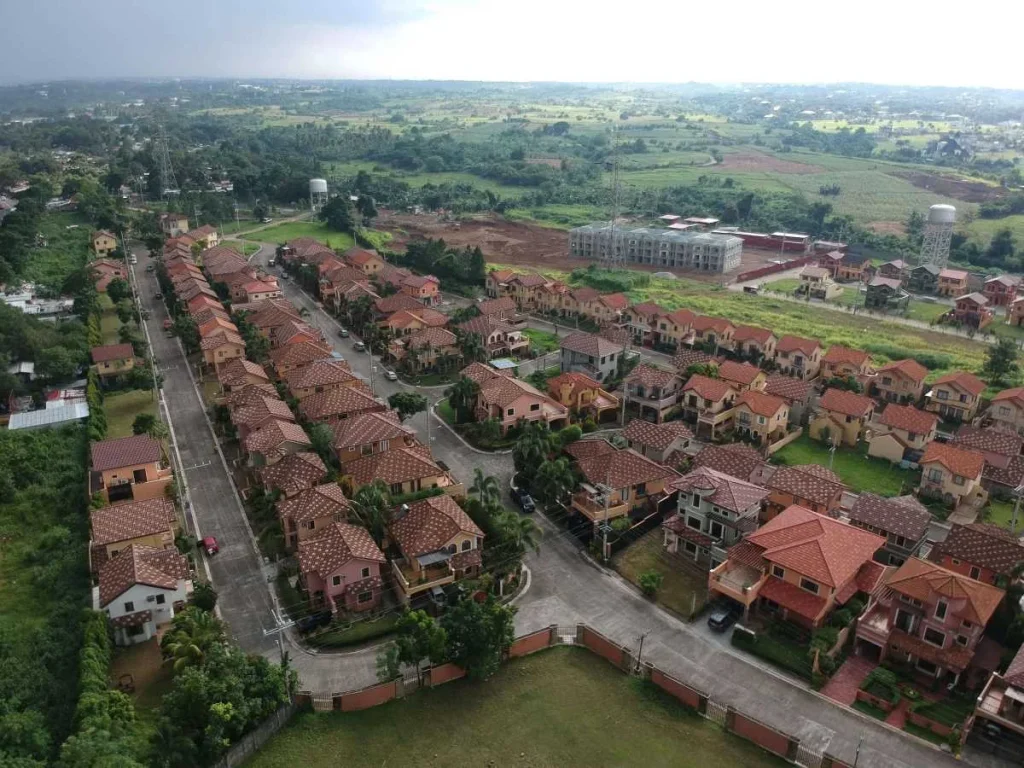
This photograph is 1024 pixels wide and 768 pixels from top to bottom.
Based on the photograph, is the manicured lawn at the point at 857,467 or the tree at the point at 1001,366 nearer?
the manicured lawn at the point at 857,467

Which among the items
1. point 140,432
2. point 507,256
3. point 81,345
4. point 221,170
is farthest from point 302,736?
point 221,170

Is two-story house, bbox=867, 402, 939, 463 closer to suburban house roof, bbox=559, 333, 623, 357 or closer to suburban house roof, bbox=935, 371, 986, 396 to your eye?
suburban house roof, bbox=935, 371, 986, 396

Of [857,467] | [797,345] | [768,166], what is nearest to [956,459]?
[857,467]

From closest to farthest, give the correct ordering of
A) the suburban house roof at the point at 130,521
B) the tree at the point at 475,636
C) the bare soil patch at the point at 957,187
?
the tree at the point at 475,636
the suburban house roof at the point at 130,521
the bare soil patch at the point at 957,187

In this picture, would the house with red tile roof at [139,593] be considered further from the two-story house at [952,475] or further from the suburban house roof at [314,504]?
the two-story house at [952,475]

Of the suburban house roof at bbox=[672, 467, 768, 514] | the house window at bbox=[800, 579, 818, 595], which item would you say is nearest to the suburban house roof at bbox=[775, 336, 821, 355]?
the suburban house roof at bbox=[672, 467, 768, 514]

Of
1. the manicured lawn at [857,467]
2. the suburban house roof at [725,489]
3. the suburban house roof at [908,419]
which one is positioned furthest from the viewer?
the suburban house roof at [908,419]

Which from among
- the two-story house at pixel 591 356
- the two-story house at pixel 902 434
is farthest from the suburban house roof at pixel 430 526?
the two-story house at pixel 902 434
